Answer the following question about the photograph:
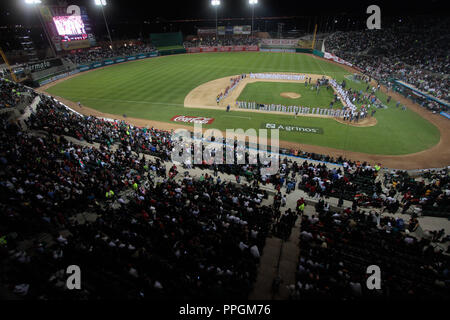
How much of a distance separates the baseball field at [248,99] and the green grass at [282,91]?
0.41 feet

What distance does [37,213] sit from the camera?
1076 cm

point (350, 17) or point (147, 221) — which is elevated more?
point (350, 17)

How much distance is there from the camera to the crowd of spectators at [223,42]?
75562 mm

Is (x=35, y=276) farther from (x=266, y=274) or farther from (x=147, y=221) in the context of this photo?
(x=266, y=274)

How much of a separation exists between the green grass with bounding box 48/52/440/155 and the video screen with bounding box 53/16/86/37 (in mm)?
12517

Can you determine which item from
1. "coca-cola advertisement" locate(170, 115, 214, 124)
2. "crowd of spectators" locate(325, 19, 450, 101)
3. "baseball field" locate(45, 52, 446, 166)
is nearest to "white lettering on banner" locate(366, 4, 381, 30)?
"crowd of spectators" locate(325, 19, 450, 101)

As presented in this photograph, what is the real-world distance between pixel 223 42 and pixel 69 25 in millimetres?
45096

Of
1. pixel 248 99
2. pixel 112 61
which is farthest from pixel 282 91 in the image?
pixel 112 61

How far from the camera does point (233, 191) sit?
13727mm

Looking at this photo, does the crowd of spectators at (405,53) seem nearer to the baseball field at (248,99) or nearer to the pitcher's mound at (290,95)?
the baseball field at (248,99)

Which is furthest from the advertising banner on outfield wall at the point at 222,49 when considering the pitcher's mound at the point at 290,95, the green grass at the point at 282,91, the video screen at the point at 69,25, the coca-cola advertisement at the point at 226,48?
the pitcher's mound at the point at 290,95

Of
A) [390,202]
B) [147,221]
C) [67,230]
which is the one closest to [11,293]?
[67,230]

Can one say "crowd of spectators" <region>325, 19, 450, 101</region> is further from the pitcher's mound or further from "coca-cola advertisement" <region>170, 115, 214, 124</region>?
"coca-cola advertisement" <region>170, 115, 214, 124</region>

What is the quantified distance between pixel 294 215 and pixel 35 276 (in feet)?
36.4
